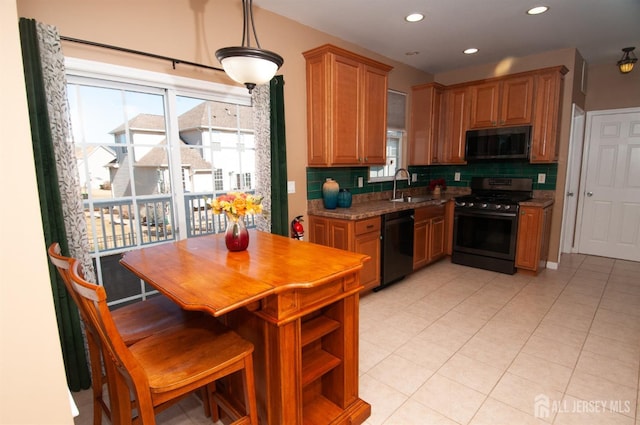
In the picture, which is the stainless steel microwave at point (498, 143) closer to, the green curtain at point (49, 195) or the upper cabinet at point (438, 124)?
the upper cabinet at point (438, 124)

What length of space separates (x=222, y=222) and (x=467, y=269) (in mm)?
3275

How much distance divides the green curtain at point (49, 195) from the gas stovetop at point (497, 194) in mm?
4307

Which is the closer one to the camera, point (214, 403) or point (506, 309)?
point (214, 403)

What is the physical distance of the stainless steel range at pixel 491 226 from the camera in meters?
4.09

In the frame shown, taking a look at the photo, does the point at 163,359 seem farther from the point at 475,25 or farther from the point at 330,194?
the point at 475,25

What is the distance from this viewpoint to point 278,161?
9.84 feet

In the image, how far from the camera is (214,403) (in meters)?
1.86

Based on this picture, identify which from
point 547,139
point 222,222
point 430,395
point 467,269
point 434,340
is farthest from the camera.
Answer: point 467,269

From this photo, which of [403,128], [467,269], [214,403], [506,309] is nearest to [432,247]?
[467,269]

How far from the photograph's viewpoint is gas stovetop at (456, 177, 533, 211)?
4.14 metres

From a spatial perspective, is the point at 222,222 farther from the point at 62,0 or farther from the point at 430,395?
the point at 430,395

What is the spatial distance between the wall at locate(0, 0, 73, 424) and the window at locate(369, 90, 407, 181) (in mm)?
3877

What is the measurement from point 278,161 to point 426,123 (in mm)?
2787

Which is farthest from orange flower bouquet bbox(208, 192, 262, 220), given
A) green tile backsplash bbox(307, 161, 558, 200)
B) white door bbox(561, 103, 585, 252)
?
white door bbox(561, 103, 585, 252)
